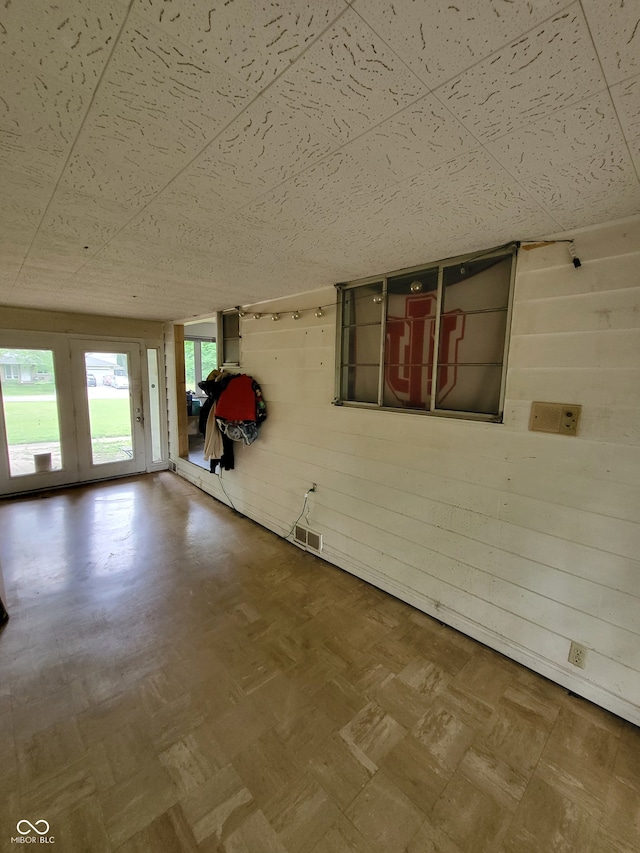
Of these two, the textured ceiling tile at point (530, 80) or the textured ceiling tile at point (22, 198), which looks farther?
the textured ceiling tile at point (22, 198)

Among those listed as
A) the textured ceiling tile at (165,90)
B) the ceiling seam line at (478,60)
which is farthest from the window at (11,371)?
the ceiling seam line at (478,60)

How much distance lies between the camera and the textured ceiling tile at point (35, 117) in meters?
0.92

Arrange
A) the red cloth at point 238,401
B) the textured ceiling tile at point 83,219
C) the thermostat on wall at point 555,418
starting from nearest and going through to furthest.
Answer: the textured ceiling tile at point 83,219
the thermostat on wall at point 555,418
the red cloth at point 238,401

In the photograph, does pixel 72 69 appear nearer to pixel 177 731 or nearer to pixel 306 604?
pixel 177 731

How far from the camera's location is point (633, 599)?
1.74 meters

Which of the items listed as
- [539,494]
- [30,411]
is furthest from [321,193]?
[30,411]

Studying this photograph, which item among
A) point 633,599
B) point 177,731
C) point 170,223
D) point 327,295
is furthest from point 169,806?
point 327,295

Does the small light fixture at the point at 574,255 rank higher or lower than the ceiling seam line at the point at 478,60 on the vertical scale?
lower

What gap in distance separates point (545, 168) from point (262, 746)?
8.77 ft

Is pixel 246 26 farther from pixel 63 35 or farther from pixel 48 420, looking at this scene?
pixel 48 420

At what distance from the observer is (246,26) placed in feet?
2.51

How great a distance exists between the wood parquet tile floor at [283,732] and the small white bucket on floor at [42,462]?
95.4 inches

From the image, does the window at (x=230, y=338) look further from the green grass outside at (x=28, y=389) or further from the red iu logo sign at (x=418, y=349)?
the green grass outside at (x=28, y=389)

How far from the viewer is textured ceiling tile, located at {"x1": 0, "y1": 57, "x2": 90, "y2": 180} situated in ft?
3.01
